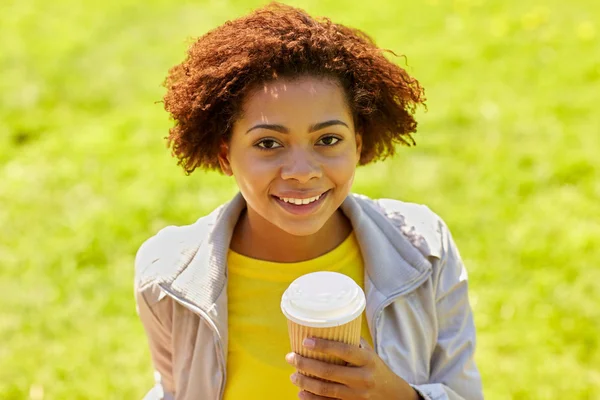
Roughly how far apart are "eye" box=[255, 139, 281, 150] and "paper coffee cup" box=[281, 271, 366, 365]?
45 centimetres

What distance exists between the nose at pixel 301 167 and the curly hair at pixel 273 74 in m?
0.22

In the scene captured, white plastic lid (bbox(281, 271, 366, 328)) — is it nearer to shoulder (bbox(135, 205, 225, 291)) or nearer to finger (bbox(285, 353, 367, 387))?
finger (bbox(285, 353, 367, 387))

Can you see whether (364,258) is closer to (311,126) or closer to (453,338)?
(453,338)

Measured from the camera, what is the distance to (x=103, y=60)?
657 cm

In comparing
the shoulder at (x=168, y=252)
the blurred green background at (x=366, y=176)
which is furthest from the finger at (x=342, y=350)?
the blurred green background at (x=366, y=176)

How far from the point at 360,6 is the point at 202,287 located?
5372 mm

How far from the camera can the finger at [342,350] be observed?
1.75 m

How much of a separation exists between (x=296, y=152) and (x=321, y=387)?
62 centimetres

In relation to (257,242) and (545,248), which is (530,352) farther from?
(257,242)

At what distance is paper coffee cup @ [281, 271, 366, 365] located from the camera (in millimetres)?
1723

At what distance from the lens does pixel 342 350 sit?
1776mm

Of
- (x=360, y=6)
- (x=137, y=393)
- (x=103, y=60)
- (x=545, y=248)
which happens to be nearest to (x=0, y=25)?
(x=103, y=60)

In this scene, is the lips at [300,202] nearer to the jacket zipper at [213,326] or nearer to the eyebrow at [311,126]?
the eyebrow at [311,126]

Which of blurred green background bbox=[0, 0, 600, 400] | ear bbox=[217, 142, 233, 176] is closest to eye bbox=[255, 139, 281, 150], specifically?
ear bbox=[217, 142, 233, 176]
